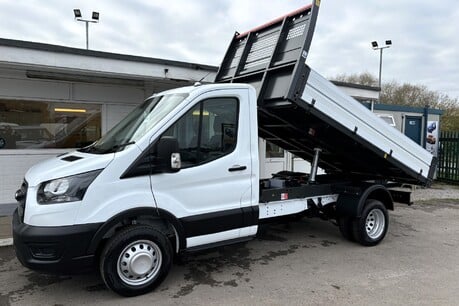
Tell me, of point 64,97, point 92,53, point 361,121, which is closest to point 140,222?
point 361,121

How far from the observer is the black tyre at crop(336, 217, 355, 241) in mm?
5910

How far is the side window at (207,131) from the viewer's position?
4.22m

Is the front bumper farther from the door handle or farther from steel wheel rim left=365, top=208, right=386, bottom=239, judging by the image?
steel wheel rim left=365, top=208, right=386, bottom=239

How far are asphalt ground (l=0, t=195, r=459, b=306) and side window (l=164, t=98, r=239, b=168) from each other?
1480 mm

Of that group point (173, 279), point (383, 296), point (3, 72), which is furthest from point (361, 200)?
point (3, 72)

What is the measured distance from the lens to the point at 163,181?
4062 millimetres

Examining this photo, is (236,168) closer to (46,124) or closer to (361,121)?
(361,121)

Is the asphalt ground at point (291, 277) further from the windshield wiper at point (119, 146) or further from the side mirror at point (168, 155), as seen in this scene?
the windshield wiper at point (119, 146)

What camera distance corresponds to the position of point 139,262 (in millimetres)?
3965

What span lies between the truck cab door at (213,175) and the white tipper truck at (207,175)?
0.01 m

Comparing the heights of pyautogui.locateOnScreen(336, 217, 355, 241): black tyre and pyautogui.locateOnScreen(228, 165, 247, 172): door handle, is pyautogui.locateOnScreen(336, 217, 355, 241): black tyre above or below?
below

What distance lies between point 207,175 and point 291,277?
1.66 m

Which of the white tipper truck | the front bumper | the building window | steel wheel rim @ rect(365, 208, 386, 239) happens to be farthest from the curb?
steel wheel rim @ rect(365, 208, 386, 239)

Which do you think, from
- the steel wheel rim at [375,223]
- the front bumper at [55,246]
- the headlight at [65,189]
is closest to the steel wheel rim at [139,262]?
the front bumper at [55,246]
